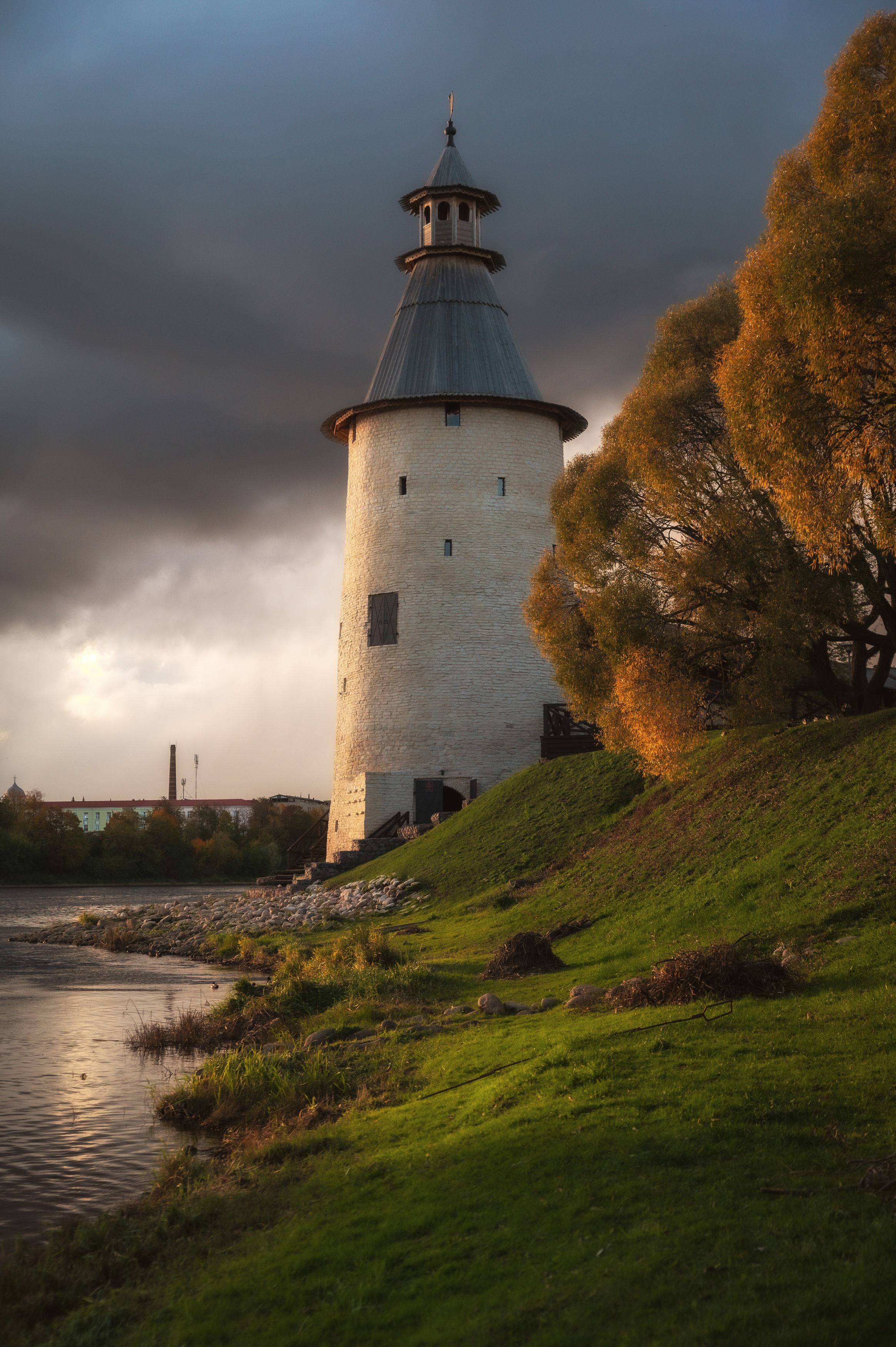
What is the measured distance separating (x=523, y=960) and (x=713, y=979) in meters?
5.37

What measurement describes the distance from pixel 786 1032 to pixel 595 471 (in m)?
14.1

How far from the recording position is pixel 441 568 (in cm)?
4334

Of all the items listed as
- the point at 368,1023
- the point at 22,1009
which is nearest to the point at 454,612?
the point at 22,1009

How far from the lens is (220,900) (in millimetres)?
42250

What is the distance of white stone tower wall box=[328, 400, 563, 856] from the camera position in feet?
139

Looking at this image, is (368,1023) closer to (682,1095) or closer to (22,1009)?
(682,1095)

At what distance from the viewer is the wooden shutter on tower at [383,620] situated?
143ft

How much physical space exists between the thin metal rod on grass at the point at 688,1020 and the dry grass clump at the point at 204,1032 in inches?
250

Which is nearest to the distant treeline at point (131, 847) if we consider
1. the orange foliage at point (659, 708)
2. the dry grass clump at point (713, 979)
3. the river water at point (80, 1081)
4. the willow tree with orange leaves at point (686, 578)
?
the river water at point (80, 1081)

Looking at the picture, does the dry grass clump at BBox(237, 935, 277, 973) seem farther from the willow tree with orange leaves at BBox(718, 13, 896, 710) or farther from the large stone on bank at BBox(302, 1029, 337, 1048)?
the willow tree with orange leaves at BBox(718, 13, 896, 710)

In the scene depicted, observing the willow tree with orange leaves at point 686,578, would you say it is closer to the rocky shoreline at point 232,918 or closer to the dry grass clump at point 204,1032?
the dry grass clump at point 204,1032

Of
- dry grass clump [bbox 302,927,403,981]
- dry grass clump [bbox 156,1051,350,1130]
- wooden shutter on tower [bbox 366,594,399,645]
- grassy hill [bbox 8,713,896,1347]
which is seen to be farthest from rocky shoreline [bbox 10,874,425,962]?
dry grass clump [bbox 156,1051,350,1130]

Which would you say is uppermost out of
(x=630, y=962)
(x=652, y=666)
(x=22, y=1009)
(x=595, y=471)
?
(x=595, y=471)

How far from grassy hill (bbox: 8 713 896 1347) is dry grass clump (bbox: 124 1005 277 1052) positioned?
3.18 feet
